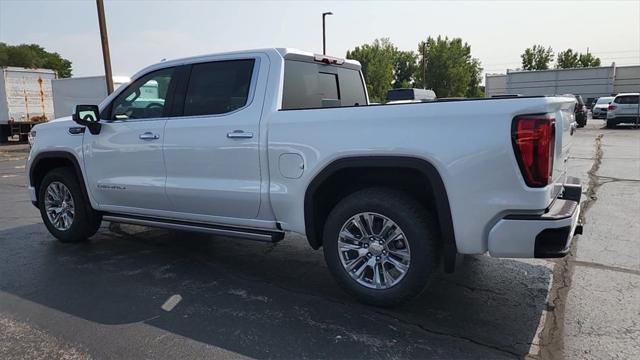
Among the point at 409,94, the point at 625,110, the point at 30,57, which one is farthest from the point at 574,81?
the point at 30,57

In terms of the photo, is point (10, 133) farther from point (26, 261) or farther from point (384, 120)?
point (384, 120)

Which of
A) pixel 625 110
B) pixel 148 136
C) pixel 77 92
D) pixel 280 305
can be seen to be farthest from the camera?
pixel 625 110

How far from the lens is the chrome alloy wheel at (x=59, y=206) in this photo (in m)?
5.77

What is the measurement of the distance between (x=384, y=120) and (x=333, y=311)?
4.87 ft

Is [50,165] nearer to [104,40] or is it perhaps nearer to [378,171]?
[378,171]

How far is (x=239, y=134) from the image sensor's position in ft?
13.9

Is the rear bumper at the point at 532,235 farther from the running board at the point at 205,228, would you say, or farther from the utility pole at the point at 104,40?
the utility pole at the point at 104,40

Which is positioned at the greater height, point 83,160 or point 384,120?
point 384,120

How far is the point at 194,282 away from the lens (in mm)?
4523

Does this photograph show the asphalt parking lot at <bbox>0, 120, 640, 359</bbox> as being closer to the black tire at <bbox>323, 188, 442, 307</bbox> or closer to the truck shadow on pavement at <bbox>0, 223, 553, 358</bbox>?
the truck shadow on pavement at <bbox>0, 223, 553, 358</bbox>

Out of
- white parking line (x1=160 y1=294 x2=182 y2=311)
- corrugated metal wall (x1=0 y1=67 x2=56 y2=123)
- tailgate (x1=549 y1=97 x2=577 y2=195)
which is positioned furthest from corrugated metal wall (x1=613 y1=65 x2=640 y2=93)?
white parking line (x1=160 y1=294 x2=182 y2=311)

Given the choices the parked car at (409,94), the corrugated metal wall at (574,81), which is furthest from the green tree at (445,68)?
the parked car at (409,94)

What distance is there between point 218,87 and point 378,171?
5.81 ft

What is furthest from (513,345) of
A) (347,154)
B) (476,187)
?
(347,154)
